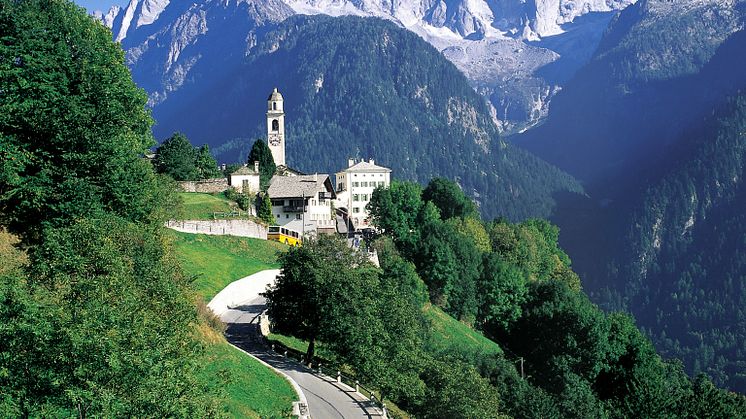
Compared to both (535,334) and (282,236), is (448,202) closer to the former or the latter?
(282,236)

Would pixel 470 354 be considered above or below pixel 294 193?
below

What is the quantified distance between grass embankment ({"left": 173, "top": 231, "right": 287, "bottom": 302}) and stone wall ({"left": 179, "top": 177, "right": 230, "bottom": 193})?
14998 millimetres

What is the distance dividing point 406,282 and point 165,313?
144 feet

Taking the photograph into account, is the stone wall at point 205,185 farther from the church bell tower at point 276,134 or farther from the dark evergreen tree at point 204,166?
the church bell tower at point 276,134

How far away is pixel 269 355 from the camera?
45969mm

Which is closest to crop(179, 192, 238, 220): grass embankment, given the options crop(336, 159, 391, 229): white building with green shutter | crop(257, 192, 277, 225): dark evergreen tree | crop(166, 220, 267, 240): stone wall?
crop(166, 220, 267, 240): stone wall

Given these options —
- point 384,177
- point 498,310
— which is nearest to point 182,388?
point 498,310

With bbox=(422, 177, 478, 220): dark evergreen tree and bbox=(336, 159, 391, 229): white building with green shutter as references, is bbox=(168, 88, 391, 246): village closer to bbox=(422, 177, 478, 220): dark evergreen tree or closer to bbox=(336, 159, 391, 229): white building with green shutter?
bbox=(422, 177, 478, 220): dark evergreen tree

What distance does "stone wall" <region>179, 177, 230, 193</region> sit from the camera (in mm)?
87125

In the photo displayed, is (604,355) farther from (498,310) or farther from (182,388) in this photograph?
(182,388)

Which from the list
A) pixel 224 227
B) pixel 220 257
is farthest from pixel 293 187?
pixel 220 257

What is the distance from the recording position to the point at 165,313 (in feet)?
86.5

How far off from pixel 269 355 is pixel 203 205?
3475 centimetres

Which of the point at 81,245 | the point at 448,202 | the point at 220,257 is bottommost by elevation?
the point at 81,245
